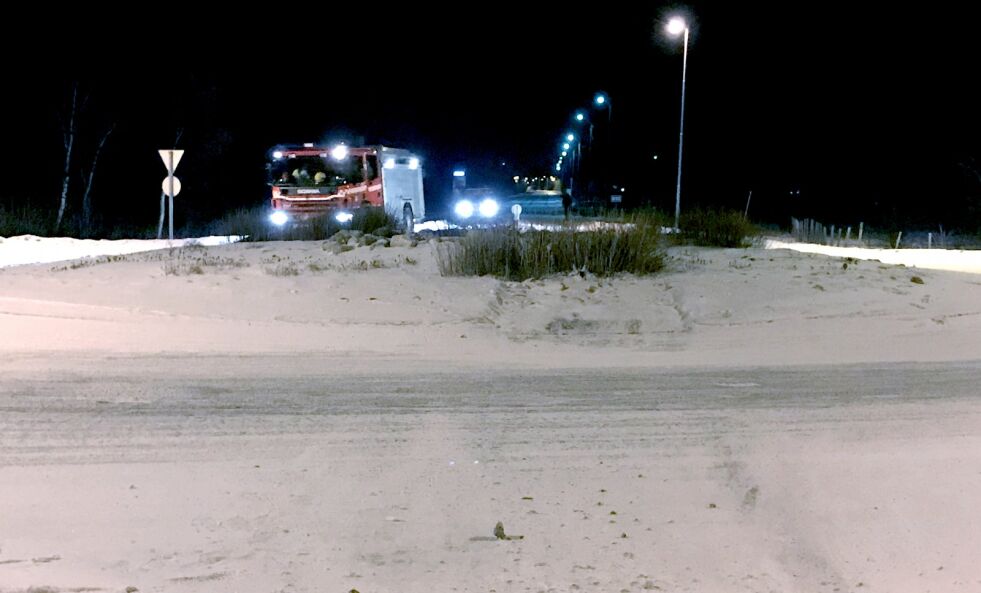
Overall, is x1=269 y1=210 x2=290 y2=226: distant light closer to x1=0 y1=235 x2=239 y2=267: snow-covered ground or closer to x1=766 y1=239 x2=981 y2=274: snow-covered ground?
x1=0 y1=235 x2=239 y2=267: snow-covered ground

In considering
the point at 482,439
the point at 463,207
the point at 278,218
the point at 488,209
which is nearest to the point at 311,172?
the point at 278,218

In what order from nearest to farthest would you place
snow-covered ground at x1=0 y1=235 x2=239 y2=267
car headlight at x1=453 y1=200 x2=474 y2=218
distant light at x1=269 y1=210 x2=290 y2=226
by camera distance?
snow-covered ground at x1=0 y1=235 x2=239 y2=267, distant light at x1=269 y1=210 x2=290 y2=226, car headlight at x1=453 y1=200 x2=474 y2=218

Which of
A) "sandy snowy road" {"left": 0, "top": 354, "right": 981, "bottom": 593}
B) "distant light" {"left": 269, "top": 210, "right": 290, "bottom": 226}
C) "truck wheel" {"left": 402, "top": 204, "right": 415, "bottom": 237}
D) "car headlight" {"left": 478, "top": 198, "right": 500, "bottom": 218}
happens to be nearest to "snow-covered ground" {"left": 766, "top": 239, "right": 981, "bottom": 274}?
Result: "car headlight" {"left": 478, "top": 198, "right": 500, "bottom": 218}

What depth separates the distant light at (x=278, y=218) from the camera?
104 ft

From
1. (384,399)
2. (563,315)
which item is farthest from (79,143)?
(384,399)

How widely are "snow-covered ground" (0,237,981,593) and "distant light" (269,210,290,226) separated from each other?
51.2 feet

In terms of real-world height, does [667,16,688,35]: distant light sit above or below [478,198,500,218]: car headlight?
above

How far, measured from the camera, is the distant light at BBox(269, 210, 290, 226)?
31.8 meters

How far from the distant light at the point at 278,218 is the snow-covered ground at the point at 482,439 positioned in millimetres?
15603

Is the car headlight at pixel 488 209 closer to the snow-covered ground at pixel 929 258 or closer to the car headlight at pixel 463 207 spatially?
the car headlight at pixel 463 207

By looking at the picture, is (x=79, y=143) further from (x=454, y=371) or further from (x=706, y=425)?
(x=706, y=425)

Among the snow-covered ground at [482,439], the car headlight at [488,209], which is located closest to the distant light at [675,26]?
the car headlight at [488,209]

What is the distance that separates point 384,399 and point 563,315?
559cm

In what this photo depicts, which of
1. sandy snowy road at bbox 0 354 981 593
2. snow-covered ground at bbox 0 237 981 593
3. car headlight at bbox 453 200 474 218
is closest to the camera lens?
sandy snowy road at bbox 0 354 981 593
